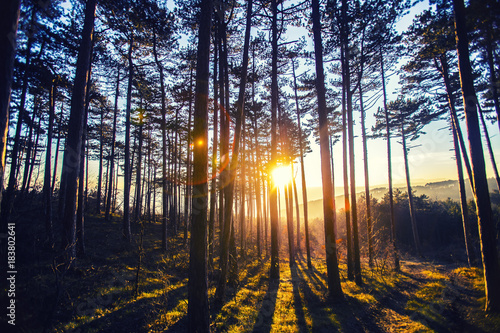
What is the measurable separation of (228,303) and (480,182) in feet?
29.3

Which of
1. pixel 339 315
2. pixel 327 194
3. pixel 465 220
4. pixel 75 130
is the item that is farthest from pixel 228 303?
pixel 465 220

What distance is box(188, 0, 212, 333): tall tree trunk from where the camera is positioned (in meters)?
4.32

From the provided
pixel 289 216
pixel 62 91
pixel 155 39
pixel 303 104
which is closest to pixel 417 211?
pixel 289 216

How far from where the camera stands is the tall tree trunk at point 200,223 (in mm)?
4316

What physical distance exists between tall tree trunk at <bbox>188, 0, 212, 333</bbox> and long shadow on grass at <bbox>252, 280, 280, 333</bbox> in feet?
6.65

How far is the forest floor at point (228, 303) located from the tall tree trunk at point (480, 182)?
0.80 metres

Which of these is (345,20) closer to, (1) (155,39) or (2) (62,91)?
(1) (155,39)

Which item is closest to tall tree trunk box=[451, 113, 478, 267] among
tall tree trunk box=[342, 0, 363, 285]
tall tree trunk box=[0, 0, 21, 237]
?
tall tree trunk box=[342, 0, 363, 285]

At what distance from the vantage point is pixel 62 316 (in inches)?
197

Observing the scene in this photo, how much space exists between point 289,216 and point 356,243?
256 inches

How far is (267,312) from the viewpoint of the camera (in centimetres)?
667

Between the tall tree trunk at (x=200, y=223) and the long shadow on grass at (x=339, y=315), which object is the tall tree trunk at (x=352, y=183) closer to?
the long shadow on grass at (x=339, y=315)

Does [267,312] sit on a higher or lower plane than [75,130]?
lower

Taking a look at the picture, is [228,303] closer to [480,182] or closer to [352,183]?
[352,183]
